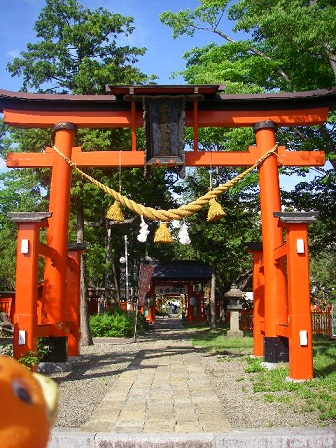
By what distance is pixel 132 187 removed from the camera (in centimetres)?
1709

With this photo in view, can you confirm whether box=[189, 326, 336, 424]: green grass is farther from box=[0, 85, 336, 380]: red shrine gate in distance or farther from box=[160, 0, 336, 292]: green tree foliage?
box=[160, 0, 336, 292]: green tree foliage

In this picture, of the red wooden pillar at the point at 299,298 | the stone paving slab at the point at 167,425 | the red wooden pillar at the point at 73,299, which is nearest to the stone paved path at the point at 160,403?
the stone paving slab at the point at 167,425

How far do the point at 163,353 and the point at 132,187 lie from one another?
6347 millimetres

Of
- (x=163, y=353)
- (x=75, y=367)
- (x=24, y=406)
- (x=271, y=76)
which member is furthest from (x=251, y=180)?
(x=24, y=406)

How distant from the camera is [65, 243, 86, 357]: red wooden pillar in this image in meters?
11.2

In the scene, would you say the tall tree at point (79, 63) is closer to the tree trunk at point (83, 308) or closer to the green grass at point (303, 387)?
the tree trunk at point (83, 308)

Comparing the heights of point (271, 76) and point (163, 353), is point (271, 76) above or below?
above

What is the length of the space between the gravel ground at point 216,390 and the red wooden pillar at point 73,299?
0.48 metres

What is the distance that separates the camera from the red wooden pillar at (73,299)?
11.2 meters

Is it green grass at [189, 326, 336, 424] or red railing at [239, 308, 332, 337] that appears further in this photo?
red railing at [239, 308, 332, 337]

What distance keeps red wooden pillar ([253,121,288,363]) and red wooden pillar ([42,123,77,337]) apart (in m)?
4.13

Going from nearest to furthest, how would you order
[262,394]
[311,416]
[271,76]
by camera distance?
[311,416] → [262,394] → [271,76]

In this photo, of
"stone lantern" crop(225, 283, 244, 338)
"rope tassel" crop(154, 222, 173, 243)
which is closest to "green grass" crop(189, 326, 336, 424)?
"rope tassel" crop(154, 222, 173, 243)

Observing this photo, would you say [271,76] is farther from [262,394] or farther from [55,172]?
[262,394]
